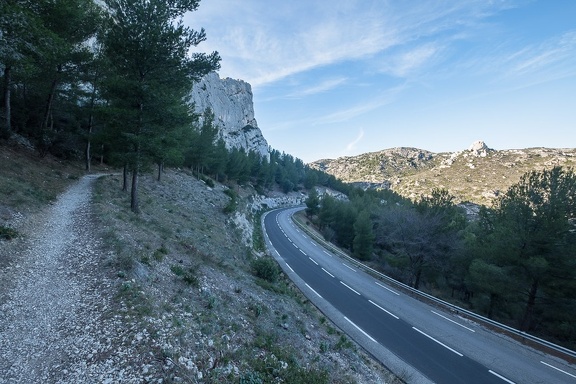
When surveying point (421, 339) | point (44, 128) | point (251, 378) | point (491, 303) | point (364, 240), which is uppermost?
point (44, 128)

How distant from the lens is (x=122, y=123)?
15148mm

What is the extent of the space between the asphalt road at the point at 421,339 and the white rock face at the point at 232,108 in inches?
3456

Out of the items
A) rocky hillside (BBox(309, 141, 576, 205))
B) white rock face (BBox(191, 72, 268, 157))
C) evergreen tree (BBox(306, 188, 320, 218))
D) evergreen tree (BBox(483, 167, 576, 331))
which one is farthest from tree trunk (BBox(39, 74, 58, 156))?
rocky hillside (BBox(309, 141, 576, 205))

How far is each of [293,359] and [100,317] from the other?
500 cm

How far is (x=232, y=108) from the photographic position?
13025 centimetres

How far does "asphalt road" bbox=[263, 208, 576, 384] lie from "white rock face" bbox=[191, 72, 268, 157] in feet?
288

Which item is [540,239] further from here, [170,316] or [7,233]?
[7,233]

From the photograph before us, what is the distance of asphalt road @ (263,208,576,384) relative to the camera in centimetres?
1129

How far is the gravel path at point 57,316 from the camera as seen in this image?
16.0ft

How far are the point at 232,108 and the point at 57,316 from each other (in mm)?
133344

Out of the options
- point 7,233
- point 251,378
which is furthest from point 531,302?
point 7,233

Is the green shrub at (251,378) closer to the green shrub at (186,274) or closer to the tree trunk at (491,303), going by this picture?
the green shrub at (186,274)

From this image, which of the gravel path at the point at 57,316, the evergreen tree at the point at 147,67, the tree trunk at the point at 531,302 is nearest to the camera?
the gravel path at the point at 57,316

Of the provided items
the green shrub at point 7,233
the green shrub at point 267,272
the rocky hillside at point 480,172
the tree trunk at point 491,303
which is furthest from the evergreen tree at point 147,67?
the rocky hillside at point 480,172
